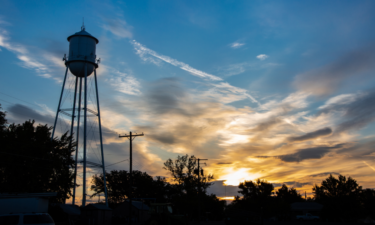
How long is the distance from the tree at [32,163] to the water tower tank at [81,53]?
9.81 metres

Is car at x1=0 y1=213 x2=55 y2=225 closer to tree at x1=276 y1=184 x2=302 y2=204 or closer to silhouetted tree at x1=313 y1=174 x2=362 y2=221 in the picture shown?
silhouetted tree at x1=313 y1=174 x2=362 y2=221

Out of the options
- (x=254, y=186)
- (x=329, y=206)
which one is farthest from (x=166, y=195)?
(x=329, y=206)

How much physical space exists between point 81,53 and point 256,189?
4859cm

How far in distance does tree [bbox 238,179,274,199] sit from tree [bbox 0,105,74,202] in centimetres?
4539

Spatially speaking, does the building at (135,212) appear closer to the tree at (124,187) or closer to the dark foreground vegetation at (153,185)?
the dark foreground vegetation at (153,185)

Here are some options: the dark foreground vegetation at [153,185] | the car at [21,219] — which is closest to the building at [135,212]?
the dark foreground vegetation at [153,185]

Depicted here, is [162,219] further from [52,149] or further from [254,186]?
[254,186]

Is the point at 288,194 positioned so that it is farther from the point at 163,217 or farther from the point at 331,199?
the point at 163,217

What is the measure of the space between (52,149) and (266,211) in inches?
1958

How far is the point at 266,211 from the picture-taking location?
7081 cm

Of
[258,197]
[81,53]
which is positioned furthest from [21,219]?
[258,197]

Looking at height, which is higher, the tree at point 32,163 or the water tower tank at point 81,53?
the water tower tank at point 81,53

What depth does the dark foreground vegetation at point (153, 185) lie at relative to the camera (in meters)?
34.4

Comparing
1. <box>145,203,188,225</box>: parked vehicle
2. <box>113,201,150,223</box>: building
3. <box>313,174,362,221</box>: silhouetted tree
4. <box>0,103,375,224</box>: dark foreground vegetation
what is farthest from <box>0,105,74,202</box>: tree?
<box>313,174,362,221</box>: silhouetted tree
